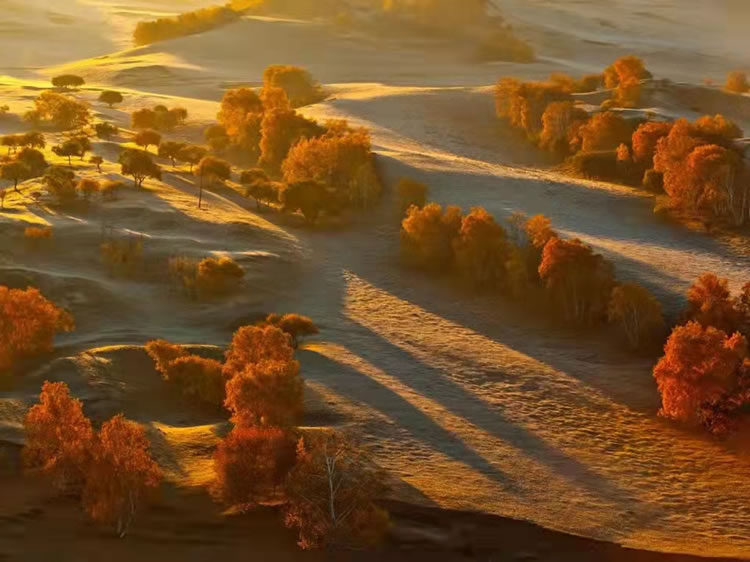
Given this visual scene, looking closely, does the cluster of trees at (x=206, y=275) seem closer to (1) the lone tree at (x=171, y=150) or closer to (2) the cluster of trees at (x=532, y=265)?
(2) the cluster of trees at (x=532, y=265)

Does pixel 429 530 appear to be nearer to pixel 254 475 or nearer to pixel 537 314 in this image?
pixel 254 475

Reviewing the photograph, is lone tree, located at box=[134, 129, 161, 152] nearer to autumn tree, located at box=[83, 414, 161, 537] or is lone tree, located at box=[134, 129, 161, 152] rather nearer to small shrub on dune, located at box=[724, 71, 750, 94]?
autumn tree, located at box=[83, 414, 161, 537]

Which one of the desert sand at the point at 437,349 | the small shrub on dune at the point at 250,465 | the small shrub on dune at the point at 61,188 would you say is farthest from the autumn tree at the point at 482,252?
the small shrub on dune at the point at 61,188

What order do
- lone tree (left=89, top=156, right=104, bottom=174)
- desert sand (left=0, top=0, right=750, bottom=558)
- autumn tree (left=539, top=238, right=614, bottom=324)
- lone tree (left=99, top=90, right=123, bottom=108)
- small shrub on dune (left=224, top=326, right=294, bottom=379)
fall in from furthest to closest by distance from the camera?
lone tree (left=99, top=90, right=123, bottom=108) < lone tree (left=89, top=156, right=104, bottom=174) < autumn tree (left=539, top=238, right=614, bottom=324) < small shrub on dune (left=224, top=326, right=294, bottom=379) < desert sand (left=0, top=0, right=750, bottom=558)

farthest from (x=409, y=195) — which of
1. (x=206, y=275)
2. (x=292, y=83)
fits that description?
(x=292, y=83)

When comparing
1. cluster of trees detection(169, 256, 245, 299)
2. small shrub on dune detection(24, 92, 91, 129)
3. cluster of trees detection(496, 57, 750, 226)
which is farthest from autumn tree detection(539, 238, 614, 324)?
small shrub on dune detection(24, 92, 91, 129)

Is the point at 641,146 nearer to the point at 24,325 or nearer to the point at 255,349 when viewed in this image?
the point at 255,349
